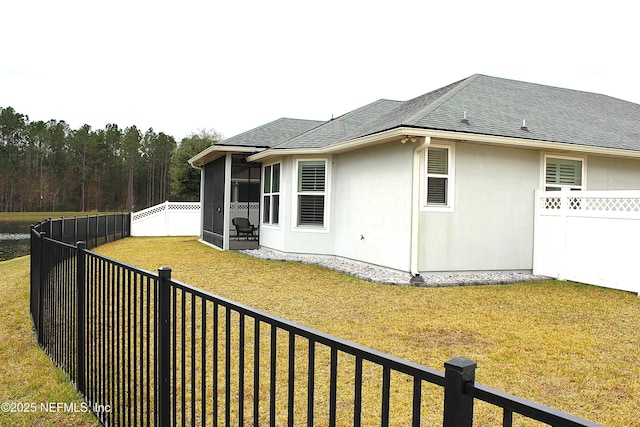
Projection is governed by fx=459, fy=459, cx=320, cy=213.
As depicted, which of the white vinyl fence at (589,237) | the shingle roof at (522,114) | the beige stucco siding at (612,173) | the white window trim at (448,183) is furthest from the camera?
the beige stucco siding at (612,173)

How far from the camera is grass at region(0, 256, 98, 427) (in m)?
3.24

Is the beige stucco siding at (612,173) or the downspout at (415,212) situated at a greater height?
the beige stucco siding at (612,173)

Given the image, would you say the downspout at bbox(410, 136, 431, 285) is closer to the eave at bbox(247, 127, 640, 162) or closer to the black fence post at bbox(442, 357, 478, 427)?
the eave at bbox(247, 127, 640, 162)

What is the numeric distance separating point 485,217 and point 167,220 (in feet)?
50.2

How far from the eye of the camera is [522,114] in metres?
10.4

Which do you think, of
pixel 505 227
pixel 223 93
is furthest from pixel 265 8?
pixel 223 93

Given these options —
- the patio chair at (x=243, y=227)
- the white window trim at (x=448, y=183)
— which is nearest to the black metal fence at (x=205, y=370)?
the white window trim at (x=448, y=183)

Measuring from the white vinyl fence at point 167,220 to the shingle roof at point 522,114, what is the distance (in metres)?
12.2

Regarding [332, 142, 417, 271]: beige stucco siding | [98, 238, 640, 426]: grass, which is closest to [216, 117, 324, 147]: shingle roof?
[332, 142, 417, 271]: beige stucco siding

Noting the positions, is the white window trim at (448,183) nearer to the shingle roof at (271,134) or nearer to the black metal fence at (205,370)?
the black metal fence at (205,370)

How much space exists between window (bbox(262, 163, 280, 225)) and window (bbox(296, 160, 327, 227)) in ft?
3.20

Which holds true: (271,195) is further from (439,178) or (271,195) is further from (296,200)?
(439,178)

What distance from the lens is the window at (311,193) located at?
11712 millimetres

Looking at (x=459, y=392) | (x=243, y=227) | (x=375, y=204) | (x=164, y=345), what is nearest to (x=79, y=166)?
(x=243, y=227)
